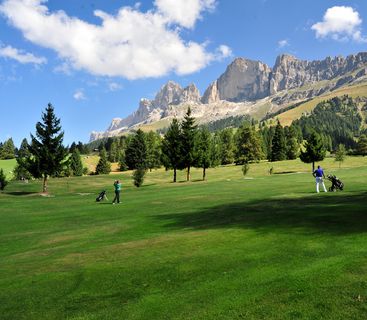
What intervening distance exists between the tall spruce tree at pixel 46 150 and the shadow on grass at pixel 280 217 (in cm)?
3870

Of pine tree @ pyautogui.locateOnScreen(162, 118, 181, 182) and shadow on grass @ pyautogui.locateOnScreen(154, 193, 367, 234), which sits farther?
pine tree @ pyautogui.locateOnScreen(162, 118, 181, 182)

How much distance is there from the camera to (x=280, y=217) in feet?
67.4

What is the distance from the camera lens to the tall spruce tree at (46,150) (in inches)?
2333

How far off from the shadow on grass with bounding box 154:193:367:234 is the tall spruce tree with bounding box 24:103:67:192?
127 feet

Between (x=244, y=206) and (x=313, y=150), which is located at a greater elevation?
(x=313, y=150)

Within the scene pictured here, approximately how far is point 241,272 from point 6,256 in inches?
440

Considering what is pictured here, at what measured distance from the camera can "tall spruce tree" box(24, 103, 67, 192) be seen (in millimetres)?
59250

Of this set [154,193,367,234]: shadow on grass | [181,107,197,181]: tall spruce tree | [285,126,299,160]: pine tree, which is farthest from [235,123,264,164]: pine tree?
[154,193,367,234]: shadow on grass

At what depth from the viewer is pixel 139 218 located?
2533cm

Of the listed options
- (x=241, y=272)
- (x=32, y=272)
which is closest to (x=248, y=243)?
(x=241, y=272)

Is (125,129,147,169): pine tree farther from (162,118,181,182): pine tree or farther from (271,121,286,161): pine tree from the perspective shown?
(162,118,181,182): pine tree

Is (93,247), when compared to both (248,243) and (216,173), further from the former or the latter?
(216,173)

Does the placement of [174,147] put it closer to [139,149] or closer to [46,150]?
[46,150]

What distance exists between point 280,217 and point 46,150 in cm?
4642
